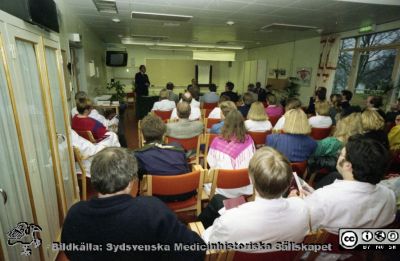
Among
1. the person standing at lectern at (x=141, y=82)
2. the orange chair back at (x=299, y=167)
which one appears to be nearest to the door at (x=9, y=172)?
the orange chair back at (x=299, y=167)

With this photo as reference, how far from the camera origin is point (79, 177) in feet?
8.60

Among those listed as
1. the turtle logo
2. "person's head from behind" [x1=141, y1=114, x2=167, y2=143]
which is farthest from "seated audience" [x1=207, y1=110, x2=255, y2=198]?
the turtle logo

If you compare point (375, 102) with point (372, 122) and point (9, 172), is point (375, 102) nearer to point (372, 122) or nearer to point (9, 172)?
point (372, 122)

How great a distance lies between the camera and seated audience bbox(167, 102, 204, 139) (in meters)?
2.73

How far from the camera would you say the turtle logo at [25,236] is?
124 cm

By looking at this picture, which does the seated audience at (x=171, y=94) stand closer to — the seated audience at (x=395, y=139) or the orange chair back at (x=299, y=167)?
the orange chair back at (x=299, y=167)

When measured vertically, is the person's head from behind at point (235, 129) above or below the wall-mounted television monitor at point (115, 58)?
below

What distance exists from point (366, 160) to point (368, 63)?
5.64m

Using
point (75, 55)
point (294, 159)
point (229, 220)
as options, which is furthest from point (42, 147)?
point (75, 55)

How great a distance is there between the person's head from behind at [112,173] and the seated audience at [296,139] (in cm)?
178

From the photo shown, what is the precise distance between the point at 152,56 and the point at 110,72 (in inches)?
85.1

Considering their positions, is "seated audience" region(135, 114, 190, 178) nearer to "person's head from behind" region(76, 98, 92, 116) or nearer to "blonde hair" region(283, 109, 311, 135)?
"blonde hair" region(283, 109, 311, 135)

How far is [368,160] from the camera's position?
1.17 m

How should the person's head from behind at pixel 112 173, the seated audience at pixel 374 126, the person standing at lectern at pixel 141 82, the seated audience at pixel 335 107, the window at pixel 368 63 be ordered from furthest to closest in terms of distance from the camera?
the person standing at lectern at pixel 141 82 < the window at pixel 368 63 < the seated audience at pixel 335 107 < the seated audience at pixel 374 126 < the person's head from behind at pixel 112 173
